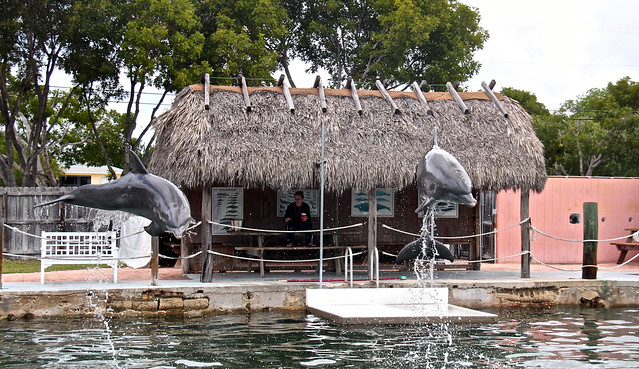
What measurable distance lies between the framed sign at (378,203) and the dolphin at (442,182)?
362 inches

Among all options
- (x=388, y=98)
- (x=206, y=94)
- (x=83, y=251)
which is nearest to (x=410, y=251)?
(x=388, y=98)

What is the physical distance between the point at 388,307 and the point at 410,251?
1.77 m

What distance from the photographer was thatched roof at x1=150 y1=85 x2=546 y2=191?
15.7 m

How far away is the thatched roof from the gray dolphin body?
636 centimetres

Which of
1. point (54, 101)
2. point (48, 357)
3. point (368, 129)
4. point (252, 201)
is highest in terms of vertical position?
point (54, 101)

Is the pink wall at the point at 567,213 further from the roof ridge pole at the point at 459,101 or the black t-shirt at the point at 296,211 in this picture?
the black t-shirt at the point at 296,211

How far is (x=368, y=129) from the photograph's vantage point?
16.6 m

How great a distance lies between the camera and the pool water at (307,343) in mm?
10781

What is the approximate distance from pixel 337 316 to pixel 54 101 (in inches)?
853

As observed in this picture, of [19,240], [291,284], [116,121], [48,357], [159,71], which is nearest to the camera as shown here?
[48,357]

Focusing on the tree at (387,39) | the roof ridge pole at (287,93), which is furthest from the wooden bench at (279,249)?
the tree at (387,39)

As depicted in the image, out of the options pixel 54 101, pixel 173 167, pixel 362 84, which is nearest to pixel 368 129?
pixel 173 167

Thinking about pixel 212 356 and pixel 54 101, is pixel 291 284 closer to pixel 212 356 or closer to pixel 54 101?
pixel 212 356

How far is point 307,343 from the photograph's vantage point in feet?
39.4
